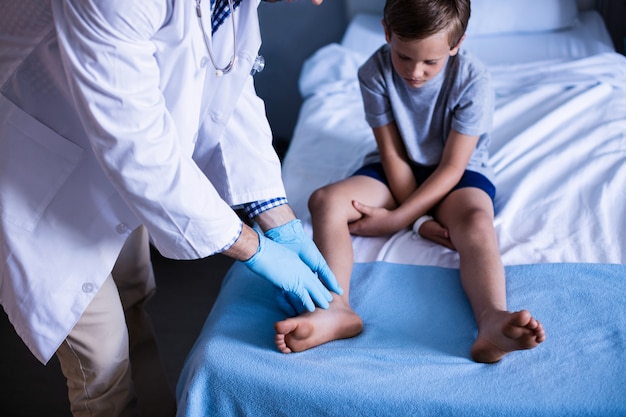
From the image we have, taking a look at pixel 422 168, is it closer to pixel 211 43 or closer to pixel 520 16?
pixel 211 43

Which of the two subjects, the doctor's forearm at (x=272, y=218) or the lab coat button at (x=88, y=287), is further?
the doctor's forearm at (x=272, y=218)

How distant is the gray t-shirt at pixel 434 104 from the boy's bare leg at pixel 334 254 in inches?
5.8

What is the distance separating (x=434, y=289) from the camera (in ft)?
4.63

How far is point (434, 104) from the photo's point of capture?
1.63 meters

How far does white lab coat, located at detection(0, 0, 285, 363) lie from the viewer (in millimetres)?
980

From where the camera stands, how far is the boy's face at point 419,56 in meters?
1.45

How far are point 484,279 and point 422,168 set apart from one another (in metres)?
0.44

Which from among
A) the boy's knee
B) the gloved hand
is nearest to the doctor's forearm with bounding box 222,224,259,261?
the gloved hand

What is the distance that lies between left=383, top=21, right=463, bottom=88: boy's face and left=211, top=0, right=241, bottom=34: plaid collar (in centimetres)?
43

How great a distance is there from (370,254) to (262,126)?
386mm

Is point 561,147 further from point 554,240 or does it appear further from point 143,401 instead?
point 143,401

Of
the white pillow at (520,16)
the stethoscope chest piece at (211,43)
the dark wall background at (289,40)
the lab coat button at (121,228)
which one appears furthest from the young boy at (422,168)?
the dark wall background at (289,40)

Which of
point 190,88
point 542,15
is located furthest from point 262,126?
point 542,15

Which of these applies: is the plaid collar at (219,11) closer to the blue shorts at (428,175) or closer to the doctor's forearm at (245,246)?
the doctor's forearm at (245,246)
